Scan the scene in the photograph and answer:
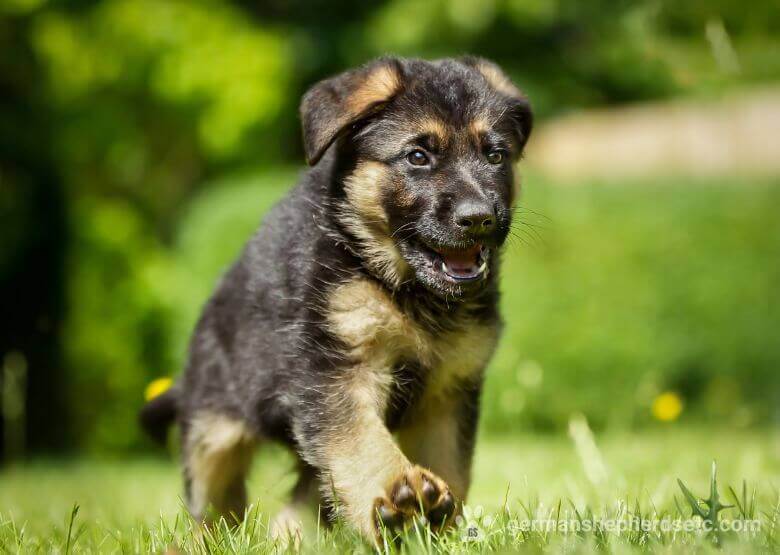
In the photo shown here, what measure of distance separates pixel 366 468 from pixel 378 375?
369 millimetres

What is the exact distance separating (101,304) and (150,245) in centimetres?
96

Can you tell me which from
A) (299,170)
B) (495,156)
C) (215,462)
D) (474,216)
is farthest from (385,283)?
(299,170)

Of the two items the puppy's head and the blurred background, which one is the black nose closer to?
the puppy's head

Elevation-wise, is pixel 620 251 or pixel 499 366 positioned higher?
pixel 620 251

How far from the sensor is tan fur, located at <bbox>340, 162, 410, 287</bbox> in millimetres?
3451

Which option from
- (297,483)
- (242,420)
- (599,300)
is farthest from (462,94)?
(599,300)

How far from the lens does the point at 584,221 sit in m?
9.69

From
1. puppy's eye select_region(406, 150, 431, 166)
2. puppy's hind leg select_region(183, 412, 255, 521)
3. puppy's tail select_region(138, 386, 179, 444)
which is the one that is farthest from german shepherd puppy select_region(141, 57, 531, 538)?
puppy's tail select_region(138, 386, 179, 444)

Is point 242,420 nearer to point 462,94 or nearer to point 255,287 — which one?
point 255,287

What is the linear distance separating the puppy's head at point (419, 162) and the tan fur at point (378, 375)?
164 millimetres

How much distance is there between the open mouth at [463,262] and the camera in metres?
3.29

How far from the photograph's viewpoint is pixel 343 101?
11.3 ft

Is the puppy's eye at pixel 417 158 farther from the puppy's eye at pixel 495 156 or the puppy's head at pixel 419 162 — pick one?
the puppy's eye at pixel 495 156

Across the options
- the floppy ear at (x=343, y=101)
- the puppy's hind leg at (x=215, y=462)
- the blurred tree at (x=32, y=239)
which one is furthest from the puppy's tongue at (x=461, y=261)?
the blurred tree at (x=32, y=239)
